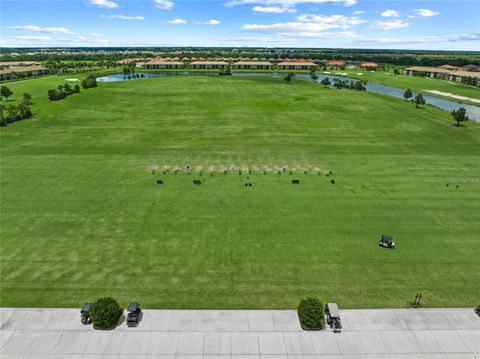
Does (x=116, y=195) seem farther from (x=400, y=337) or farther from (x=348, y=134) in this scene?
(x=348, y=134)

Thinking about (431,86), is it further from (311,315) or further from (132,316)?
(132,316)

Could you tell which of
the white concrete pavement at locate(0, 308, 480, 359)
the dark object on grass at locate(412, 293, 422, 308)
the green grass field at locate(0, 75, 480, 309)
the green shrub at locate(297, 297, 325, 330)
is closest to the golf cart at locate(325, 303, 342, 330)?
the white concrete pavement at locate(0, 308, 480, 359)

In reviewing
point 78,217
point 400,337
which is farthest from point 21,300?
point 400,337

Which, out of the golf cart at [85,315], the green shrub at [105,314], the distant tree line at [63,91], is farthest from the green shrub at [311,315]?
the distant tree line at [63,91]

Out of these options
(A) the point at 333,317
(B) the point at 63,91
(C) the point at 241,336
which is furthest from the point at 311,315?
(B) the point at 63,91

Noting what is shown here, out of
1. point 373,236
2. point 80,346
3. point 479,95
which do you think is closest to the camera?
point 80,346
